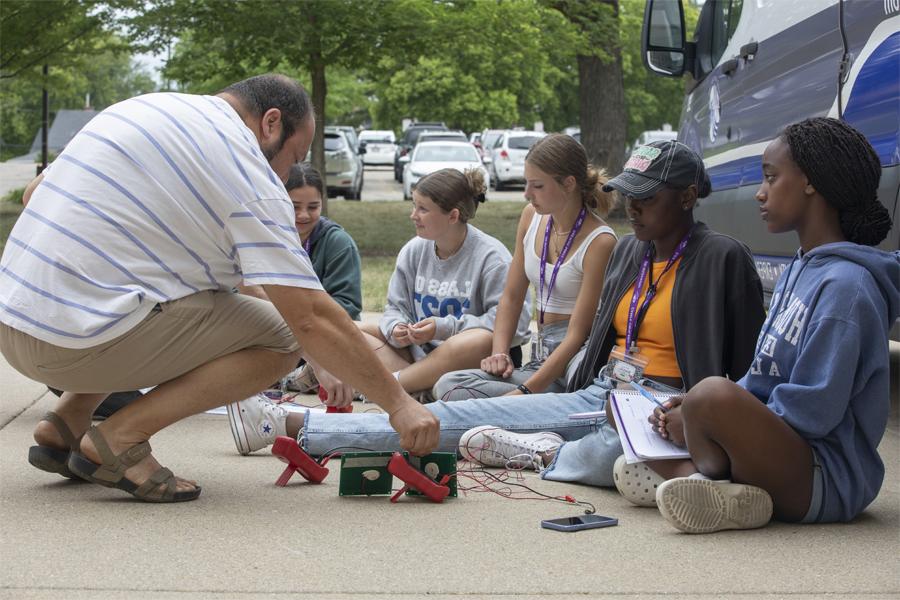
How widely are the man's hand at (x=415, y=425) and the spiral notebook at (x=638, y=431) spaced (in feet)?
2.07

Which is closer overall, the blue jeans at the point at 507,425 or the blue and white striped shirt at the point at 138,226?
the blue and white striped shirt at the point at 138,226

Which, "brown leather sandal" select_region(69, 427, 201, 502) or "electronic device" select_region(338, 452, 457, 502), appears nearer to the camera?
"brown leather sandal" select_region(69, 427, 201, 502)

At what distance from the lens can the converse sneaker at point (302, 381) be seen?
6.68 m

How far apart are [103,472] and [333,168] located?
24.5 metres

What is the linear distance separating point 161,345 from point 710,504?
1851mm

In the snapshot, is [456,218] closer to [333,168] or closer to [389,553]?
[389,553]

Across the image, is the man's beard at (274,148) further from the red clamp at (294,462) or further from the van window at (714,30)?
the van window at (714,30)

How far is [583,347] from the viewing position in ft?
17.3

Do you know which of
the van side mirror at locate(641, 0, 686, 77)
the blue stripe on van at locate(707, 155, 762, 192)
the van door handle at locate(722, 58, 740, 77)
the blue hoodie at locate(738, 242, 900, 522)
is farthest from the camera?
the van side mirror at locate(641, 0, 686, 77)

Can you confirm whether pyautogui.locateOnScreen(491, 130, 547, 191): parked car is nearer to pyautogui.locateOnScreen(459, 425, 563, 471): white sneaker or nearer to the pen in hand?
pyautogui.locateOnScreen(459, 425, 563, 471): white sneaker

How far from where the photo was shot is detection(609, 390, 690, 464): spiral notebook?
3.86m

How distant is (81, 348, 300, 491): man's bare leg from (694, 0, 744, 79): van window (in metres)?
4.19

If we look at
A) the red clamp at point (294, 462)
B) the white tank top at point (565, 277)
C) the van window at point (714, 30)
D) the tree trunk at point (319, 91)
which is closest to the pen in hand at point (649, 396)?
the white tank top at point (565, 277)

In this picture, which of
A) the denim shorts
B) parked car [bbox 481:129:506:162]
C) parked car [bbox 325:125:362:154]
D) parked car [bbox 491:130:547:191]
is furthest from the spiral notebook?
parked car [bbox 481:129:506:162]
